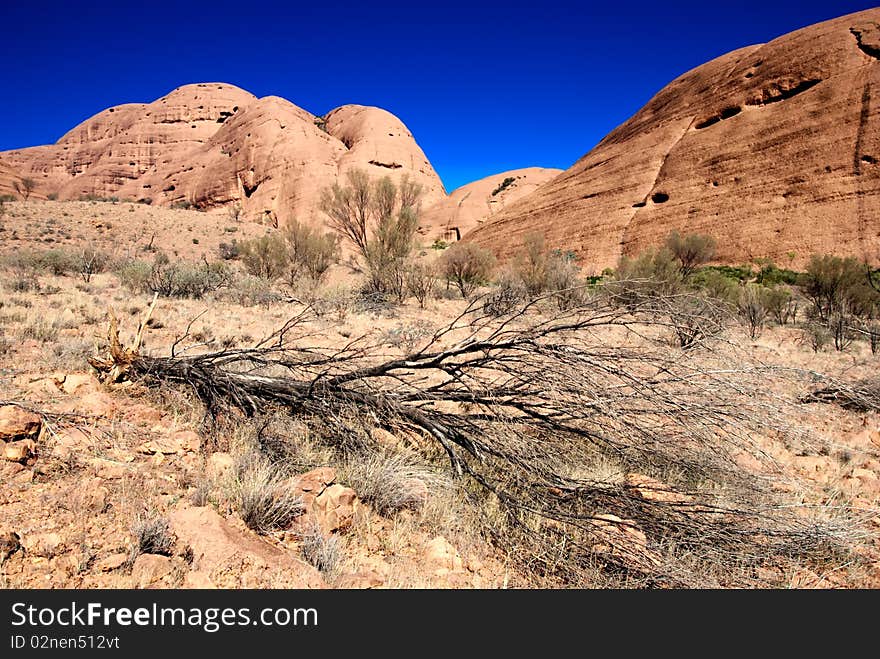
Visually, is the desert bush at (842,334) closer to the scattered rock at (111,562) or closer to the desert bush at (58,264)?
the scattered rock at (111,562)

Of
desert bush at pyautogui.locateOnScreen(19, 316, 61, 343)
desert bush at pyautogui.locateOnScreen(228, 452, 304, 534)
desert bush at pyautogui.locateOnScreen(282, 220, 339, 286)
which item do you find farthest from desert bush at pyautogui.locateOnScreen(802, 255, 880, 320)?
desert bush at pyautogui.locateOnScreen(282, 220, 339, 286)

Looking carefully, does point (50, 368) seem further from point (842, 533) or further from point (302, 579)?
point (842, 533)

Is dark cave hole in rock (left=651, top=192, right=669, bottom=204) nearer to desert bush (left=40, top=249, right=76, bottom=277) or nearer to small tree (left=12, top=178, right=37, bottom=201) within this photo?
desert bush (left=40, top=249, right=76, bottom=277)

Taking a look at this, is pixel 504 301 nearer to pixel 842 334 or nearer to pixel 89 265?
pixel 842 334

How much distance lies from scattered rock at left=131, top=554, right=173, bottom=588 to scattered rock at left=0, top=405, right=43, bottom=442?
47.4 inches

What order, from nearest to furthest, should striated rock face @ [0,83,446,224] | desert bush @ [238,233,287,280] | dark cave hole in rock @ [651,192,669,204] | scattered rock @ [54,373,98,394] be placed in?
scattered rock @ [54,373,98,394]
desert bush @ [238,233,287,280]
dark cave hole in rock @ [651,192,669,204]
striated rock face @ [0,83,446,224]

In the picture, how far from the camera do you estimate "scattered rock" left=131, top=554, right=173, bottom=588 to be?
59.4 inches

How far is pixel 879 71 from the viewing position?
22688 mm

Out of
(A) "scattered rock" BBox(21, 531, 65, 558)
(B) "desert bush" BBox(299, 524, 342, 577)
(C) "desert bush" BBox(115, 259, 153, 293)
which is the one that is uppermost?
(C) "desert bush" BBox(115, 259, 153, 293)

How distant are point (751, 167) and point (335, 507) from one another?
1262 inches

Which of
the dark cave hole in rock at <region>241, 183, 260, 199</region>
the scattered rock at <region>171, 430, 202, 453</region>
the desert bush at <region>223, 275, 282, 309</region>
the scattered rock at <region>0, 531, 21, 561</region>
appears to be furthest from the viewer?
the dark cave hole in rock at <region>241, 183, 260, 199</region>

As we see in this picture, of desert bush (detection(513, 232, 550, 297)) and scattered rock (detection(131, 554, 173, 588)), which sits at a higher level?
desert bush (detection(513, 232, 550, 297))

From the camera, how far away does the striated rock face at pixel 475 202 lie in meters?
47.6

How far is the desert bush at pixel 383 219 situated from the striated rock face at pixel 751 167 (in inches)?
528
